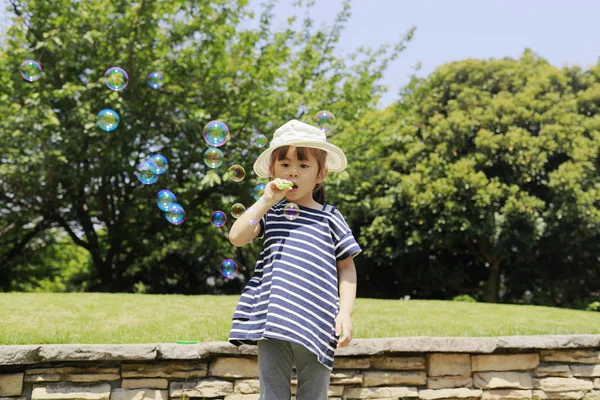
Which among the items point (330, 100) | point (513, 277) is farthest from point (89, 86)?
point (513, 277)

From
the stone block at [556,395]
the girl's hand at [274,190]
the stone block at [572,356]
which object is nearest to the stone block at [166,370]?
the girl's hand at [274,190]

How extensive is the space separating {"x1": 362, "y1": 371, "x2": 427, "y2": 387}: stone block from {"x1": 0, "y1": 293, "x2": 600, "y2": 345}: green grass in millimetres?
677

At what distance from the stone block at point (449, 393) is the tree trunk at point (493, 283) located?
10940 mm

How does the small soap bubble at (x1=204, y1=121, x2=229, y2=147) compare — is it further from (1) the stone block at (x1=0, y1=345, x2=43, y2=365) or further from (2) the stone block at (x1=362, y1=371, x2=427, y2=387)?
(2) the stone block at (x1=362, y1=371, x2=427, y2=387)

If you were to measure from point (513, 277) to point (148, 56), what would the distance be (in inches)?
446

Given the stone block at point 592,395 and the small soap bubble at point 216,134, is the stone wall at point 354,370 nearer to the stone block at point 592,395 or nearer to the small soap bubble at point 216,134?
the stone block at point 592,395

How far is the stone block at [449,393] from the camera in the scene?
462 cm

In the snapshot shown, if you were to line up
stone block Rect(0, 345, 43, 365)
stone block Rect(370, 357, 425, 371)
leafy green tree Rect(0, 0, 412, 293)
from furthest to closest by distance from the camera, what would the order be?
leafy green tree Rect(0, 0, 412, 293) < stone block Rect(370, 357, 425, 371) < stone block Rect(0, 345, 43, 365)

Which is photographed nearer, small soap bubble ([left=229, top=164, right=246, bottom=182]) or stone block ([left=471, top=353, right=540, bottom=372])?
small soap bubble ([left=229, top=164, right=246, bottom=182])

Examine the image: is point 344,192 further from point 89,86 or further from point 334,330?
point 334,330

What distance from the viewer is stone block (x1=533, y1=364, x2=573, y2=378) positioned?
4.88m

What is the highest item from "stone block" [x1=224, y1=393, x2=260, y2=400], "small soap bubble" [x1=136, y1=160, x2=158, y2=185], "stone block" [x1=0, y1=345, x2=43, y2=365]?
"small soap bubble" [x1=136, y1=160, x2=158, y2=185]

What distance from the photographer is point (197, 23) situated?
11164 millimetres

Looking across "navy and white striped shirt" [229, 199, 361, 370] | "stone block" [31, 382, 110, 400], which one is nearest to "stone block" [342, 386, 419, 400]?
"stone block" [31, 382, 110, 400]
